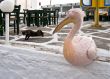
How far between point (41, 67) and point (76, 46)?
456mm

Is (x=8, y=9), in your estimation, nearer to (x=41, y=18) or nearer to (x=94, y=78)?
(x=94, y=78)

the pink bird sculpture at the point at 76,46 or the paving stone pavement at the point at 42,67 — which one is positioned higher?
the pink bird sculpture at the point at 76,46

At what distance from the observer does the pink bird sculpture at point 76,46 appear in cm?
215

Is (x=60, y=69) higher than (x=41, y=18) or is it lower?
lower

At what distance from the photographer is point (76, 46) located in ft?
7.23

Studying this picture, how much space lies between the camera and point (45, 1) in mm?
14281

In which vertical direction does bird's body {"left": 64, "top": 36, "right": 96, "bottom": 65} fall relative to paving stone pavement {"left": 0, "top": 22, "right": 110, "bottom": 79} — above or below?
above

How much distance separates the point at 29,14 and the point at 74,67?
5804 mm

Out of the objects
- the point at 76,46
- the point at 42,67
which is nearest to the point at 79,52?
the point at 76,46

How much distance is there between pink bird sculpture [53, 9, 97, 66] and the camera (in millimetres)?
2148

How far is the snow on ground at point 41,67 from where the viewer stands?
2.22m

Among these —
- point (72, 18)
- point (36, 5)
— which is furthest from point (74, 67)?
point (36, 5)

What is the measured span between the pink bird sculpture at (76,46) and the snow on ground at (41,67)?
9 cm

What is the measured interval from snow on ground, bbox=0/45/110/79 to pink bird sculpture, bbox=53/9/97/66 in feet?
0.31
